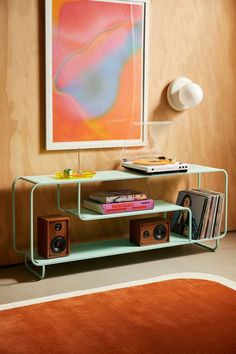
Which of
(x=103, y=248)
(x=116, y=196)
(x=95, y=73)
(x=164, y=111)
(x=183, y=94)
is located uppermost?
(x=95, y=73)

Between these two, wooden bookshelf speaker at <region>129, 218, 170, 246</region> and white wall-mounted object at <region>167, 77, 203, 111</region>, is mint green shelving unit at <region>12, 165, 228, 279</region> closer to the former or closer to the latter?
wooden bookshelf speaker at <region>129, 218, 170, 246</region>

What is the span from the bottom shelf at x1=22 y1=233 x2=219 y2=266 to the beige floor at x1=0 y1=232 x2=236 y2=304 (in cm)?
11

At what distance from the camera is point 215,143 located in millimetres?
4676

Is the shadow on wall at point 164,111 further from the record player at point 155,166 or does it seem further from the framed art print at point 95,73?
the record player at point 155,166

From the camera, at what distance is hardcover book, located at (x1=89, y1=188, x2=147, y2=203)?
3836 millimetres

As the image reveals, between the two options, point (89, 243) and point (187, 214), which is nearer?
point (89, 243)

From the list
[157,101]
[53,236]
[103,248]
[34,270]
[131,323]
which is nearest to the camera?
[131,323]

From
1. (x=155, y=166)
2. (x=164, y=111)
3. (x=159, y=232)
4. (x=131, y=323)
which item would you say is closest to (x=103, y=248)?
(x=159, y=232)

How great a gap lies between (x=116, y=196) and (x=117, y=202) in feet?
0.13

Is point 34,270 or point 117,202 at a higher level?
point 117,202

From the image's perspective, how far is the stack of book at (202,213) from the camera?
415 cm

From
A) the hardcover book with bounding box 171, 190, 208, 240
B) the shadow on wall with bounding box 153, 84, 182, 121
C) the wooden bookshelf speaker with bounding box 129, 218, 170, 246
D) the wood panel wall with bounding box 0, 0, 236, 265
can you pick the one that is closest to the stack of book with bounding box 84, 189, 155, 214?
the wooden bookshelf speaker with bounding box 129, 218, 170, 246

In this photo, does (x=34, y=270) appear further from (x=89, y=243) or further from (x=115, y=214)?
(x=115, y=214)

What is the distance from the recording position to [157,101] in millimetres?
A: 4352
